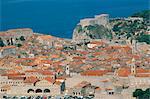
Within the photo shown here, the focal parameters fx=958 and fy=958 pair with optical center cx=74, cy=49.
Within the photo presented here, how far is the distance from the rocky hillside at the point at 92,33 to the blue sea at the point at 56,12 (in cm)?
977

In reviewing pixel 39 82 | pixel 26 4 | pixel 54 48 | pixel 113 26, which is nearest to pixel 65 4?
pixel 26 4

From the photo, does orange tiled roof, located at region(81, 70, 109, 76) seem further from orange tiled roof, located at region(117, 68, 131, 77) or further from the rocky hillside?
the rocky hillside

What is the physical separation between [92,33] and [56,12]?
112 feet

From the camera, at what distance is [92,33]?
192ft

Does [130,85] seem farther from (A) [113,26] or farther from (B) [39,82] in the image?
(A) [113,26]

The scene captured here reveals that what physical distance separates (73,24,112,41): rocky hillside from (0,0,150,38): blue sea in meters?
9.77

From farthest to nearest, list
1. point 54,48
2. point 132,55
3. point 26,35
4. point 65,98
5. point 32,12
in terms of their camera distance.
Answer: point 32,12
point 26,35
point 54,48
point 132,55
point 65,98

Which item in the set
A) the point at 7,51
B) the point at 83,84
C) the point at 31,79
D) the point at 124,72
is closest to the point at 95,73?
the point at 124,72

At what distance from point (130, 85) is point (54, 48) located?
1383cm

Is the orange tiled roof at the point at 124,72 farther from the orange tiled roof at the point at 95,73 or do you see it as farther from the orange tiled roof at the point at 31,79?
the orange tiled roof at the point at 31,79

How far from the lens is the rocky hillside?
57.9 meters

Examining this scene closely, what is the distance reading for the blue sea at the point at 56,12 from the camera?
7813 centimetres

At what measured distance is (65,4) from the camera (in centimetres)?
10062

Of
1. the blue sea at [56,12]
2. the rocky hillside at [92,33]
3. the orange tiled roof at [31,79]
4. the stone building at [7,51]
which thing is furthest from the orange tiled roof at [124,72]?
the blue sea at [56,12]
